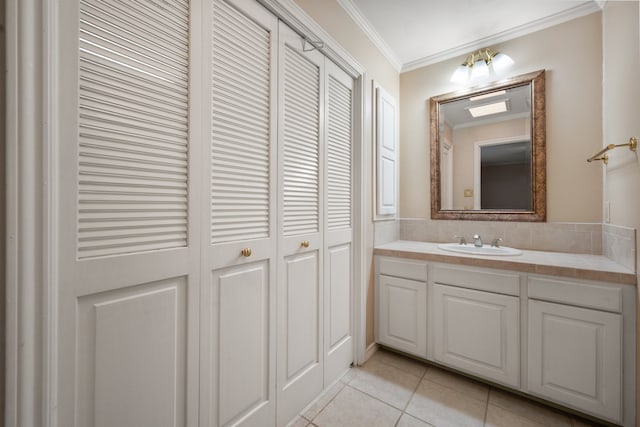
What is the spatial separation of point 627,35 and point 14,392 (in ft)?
8.90

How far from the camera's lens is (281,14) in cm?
131

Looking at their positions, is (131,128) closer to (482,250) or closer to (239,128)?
(239,128)

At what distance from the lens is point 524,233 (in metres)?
2.03

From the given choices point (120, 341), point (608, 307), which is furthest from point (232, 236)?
point (608, 307)

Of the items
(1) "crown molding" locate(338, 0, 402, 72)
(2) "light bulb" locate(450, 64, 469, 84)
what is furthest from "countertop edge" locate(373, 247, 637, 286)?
(1) "crown molding" locate(338, 0, 402, 72)

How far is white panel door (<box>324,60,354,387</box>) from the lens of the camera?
1.70 metres

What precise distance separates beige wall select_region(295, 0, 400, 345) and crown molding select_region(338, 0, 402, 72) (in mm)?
29

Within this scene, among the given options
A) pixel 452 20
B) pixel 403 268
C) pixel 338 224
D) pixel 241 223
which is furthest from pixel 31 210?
pixel 452 20

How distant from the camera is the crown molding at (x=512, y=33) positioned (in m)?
1.81

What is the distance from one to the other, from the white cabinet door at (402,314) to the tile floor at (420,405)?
0.65ft

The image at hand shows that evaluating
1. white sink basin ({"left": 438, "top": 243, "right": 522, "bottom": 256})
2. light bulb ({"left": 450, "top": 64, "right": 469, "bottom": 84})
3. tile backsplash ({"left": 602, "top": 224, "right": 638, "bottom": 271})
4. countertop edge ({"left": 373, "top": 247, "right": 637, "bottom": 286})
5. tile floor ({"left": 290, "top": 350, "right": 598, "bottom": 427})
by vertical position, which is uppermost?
light bulb ({"left": 450, "top": 64, "right": 469, "bottom": 84})

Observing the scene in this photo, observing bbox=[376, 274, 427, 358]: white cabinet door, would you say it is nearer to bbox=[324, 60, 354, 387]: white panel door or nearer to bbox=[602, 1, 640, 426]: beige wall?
bbox=[324, 60, 354, 387]: white panel door

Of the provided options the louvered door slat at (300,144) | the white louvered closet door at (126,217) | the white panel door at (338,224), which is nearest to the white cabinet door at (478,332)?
the white panel door at (338,224)

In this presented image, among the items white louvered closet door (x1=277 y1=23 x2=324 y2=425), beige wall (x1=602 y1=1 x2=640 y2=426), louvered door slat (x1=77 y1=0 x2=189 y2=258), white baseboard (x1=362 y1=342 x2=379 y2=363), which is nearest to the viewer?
louvered door slat (x1=77 y1=0 x2=189 y2=258)
